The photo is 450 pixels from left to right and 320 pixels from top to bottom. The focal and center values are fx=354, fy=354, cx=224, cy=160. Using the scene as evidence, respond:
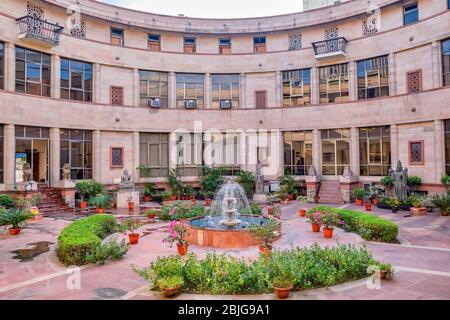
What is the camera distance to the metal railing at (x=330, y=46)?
24312 mm

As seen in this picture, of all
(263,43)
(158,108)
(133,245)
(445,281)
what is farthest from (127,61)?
(445,281)

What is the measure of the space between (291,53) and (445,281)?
2156cm

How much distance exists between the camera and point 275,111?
87.8ft

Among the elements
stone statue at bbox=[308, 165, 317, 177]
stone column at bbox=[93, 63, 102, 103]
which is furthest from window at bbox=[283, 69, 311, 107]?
stone column at bbox=[93, 63, 102, 103]

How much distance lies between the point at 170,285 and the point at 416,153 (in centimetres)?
1952

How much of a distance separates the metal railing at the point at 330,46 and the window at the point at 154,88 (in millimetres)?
11159

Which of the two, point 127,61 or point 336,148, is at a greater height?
point 127,61

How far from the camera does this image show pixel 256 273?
7.19 m

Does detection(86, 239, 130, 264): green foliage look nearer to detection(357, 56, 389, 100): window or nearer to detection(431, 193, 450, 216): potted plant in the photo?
detection(431, 193, 450, 216): potted plant

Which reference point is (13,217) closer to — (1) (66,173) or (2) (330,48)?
(1) (66,173)

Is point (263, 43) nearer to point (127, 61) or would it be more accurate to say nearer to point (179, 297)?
point (127, 61)

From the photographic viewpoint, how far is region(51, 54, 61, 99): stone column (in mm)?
21828

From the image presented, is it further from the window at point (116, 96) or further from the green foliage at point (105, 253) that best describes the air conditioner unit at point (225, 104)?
the green foliage at point (105, 253)

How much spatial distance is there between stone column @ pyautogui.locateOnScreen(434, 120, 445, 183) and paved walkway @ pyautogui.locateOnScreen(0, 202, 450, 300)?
764 centimetres
